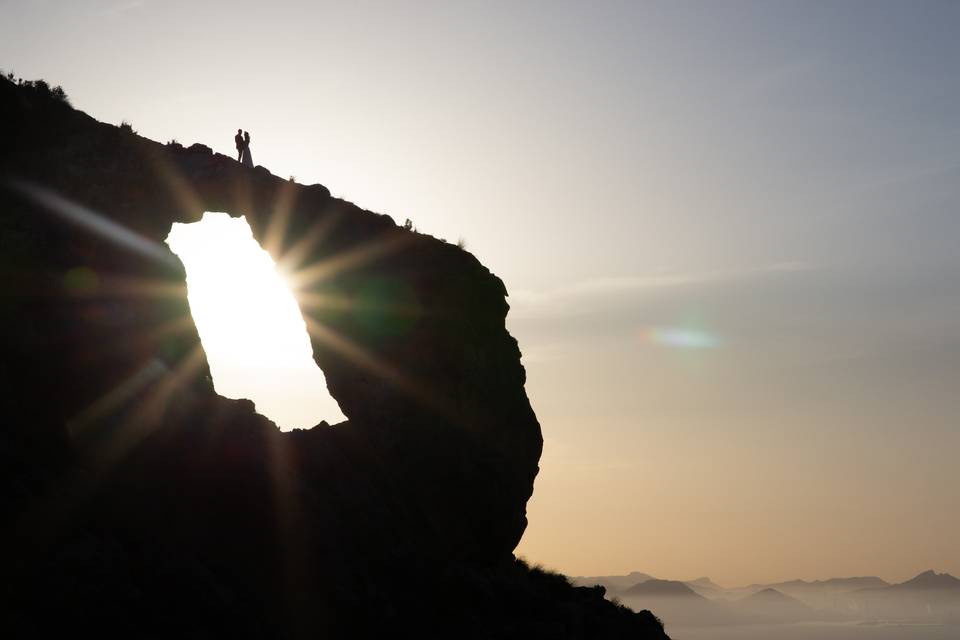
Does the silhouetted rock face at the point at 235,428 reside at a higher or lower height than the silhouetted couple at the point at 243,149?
lower

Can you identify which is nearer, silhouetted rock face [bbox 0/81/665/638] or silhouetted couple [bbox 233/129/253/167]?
silhouetted rock face [bbox 0/81/665/638]

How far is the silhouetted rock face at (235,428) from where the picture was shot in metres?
25.2

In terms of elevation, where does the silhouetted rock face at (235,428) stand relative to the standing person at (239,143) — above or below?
below

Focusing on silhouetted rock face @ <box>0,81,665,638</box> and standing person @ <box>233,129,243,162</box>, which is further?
standing person @ <box>233,129,243,162</box>

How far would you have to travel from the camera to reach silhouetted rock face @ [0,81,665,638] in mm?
→ 25250

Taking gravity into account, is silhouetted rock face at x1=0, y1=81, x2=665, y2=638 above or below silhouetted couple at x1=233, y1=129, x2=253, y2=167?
below

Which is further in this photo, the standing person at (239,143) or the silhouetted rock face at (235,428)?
the standing person at (239,143)

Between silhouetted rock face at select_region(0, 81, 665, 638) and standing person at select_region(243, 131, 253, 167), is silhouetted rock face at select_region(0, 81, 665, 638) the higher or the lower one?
the lower one

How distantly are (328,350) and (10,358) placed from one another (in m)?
12.4

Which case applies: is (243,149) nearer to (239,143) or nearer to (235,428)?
(239,143)

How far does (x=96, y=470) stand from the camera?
88.4 ft

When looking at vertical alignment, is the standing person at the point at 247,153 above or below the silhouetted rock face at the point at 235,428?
above

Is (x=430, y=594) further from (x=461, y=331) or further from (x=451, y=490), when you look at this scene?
(x=461, y=331)

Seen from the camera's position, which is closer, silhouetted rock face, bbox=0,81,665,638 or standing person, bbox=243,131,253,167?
silhouetted rock face, bbox=0,81,665,638
